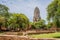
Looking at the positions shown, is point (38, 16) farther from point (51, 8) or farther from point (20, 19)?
point (51, 8)

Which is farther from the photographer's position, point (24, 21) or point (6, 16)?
point (24, 21)

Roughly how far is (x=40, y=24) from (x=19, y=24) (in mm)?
28451

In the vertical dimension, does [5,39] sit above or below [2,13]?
below

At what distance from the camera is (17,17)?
208 ft

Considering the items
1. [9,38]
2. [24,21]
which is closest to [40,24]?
[24,21]

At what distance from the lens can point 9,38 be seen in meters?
10.1

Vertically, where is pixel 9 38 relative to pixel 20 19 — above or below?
below

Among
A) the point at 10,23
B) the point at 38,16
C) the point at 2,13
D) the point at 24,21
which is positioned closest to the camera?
the point at 2,13

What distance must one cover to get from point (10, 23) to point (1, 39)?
167ft

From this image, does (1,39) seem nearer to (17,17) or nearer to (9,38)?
(9,38)

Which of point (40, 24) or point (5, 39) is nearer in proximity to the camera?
point (5, 39)

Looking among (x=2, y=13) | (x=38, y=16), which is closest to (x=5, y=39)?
(x=2, y=13)

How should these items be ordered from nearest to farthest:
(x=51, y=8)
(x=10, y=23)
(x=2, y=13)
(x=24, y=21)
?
1. (x=51, y=8)
2. (x=2, y=13)
3. (x=10, y=23)
4. (x=24, y=21)

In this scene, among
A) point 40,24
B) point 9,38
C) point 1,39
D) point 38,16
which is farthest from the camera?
point 38,16
